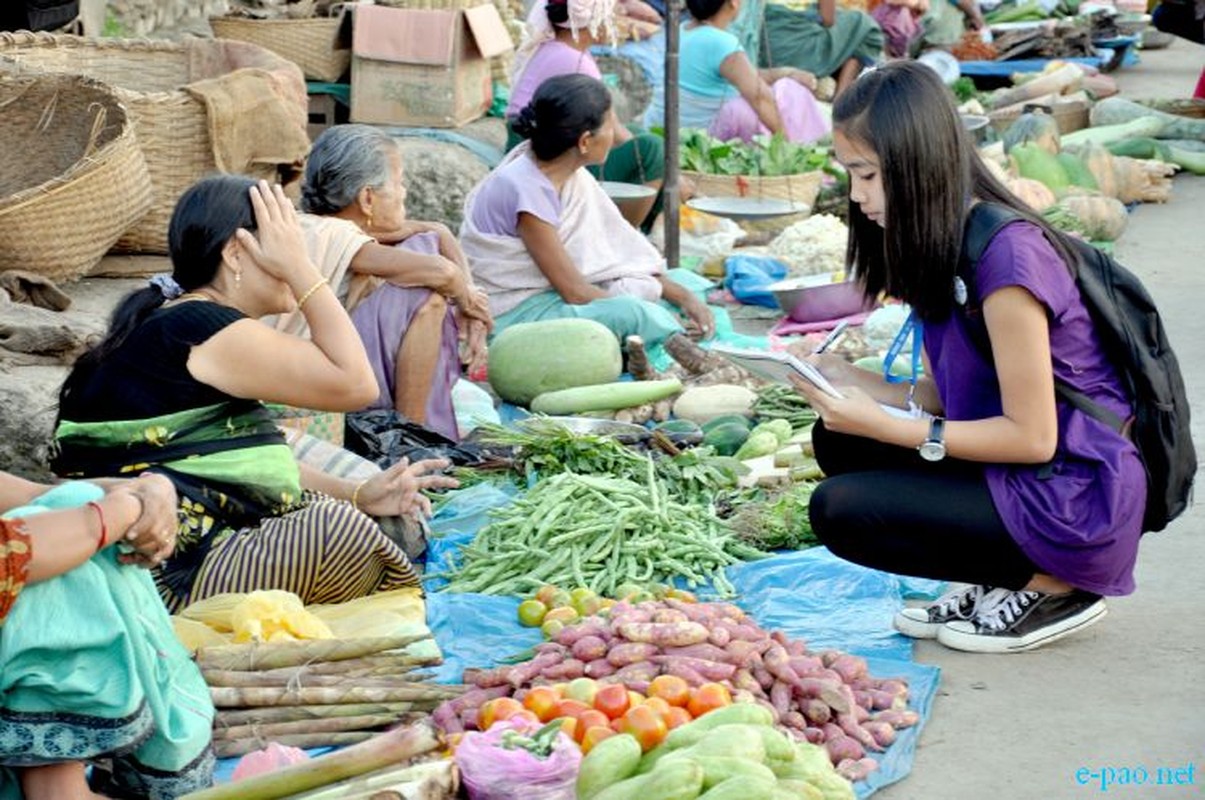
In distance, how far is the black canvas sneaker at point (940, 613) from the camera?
13.6 ft

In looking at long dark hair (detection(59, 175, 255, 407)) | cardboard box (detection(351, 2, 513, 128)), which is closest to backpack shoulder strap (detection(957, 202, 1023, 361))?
long dark hair (detection(59, 175, 255, 407))

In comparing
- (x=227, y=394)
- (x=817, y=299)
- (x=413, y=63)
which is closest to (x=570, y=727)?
(x=227, y=394)

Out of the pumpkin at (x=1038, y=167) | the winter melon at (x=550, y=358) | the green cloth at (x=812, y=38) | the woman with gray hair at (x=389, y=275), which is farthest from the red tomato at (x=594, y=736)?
the green cloth at (x=812, y=38)

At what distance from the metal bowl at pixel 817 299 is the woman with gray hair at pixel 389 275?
198 centimetres

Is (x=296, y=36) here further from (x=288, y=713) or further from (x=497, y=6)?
(x=288, y=713)

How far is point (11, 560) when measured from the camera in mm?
2766

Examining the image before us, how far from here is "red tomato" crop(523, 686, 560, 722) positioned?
338cm

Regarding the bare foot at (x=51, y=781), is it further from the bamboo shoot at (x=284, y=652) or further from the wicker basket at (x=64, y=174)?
the wicker basket at (x=64, y=174)

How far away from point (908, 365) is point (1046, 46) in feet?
30.4

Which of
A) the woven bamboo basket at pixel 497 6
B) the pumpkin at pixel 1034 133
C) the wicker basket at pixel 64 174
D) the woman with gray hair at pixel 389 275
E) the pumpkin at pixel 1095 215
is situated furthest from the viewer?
the pumpkin at pixel 1034 133

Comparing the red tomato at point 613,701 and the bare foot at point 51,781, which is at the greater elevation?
the bare foot at point 51,781

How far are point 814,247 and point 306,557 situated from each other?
14.2ft

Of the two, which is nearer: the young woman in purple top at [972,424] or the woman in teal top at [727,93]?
the young woman in purple top at [972,424]

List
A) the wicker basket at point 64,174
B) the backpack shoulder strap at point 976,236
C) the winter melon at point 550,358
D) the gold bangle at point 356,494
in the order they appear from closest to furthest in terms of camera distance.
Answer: the backpack shoulder strap at point 976,236 → the gold bangle at point 356,494 → the wicker basket at point 64,174 → the winter melon at point 550,358
